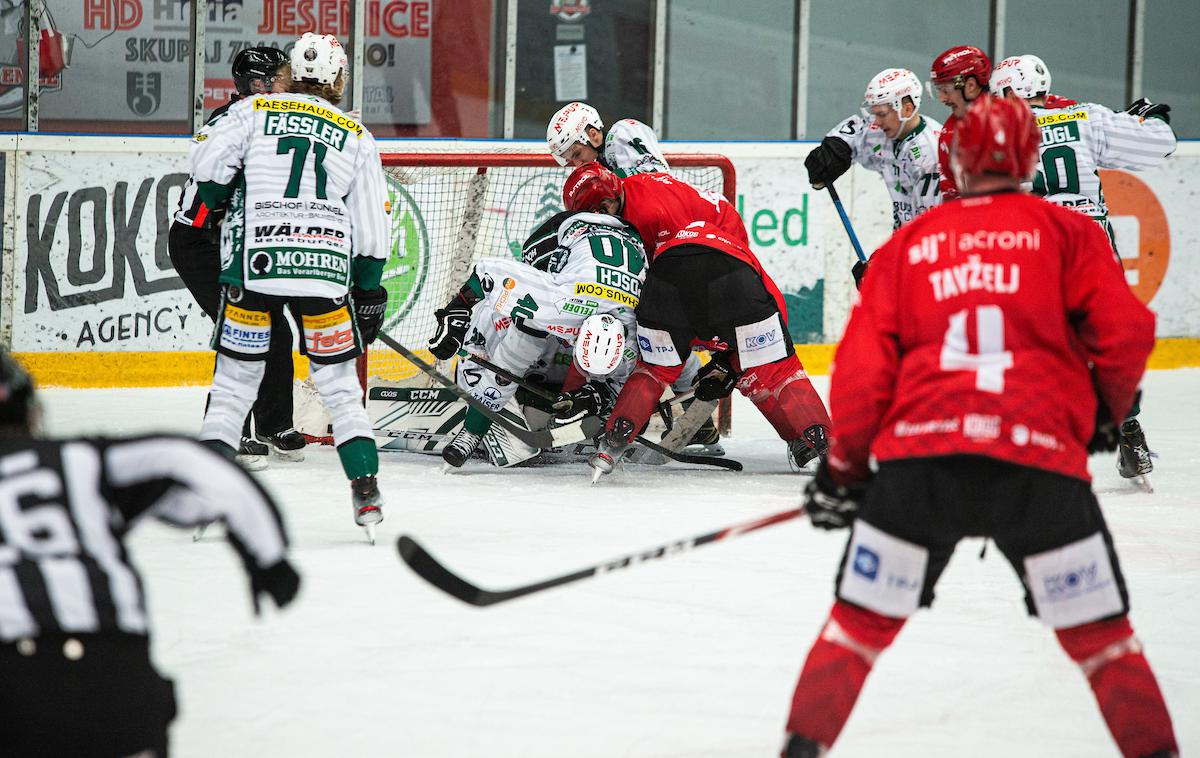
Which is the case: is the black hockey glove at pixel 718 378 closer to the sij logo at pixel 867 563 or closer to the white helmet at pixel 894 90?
the white helmet at pixel 894 90

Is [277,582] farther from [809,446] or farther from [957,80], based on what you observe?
[957,80]

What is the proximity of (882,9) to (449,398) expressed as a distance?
14.9 ft

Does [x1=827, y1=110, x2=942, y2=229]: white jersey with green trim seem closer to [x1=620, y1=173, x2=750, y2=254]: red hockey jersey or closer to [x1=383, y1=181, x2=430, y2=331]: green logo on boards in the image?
[x1=620, y1=173, x2=750, y2=254]: red hockey jersey

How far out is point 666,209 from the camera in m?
5.22

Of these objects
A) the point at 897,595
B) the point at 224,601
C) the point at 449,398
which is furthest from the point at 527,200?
the point at 897,595

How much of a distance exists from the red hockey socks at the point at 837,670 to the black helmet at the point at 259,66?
347 cm

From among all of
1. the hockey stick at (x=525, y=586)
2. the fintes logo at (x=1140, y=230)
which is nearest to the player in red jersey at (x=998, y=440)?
the hockey stick at (x=525, y=586)

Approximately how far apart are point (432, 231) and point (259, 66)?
4.87 ft

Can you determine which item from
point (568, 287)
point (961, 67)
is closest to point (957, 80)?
point (961, 67)

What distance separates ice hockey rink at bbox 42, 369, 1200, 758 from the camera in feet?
7.35

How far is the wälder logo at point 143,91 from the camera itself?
7.67 m

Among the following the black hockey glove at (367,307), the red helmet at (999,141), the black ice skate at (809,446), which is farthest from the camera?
the black ice skate at (809,446)

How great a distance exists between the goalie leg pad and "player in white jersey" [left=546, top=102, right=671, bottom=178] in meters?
1.86

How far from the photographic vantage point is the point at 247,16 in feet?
25.6
